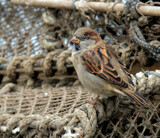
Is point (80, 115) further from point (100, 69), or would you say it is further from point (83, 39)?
point (83, 39)

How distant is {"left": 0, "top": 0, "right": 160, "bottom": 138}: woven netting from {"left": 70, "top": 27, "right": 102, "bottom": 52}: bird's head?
36 centimetres

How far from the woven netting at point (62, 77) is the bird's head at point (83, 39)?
36 centimetres

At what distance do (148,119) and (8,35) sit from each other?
7.34 feet

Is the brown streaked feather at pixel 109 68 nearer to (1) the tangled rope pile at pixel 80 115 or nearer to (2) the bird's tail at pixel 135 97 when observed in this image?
(2) the bird's tail at pixel 135 97

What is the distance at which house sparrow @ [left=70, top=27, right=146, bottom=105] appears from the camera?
2.09 metres

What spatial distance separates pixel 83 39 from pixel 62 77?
0.77 metres

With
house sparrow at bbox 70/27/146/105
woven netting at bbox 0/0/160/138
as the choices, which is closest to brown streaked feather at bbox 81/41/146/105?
house sparrow at bbox 70/27/146/105

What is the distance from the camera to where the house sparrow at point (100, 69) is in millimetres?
2086

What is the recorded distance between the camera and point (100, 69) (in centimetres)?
216

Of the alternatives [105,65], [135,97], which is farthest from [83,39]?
[135,97]

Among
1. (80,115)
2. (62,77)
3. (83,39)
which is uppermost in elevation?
(83,39)

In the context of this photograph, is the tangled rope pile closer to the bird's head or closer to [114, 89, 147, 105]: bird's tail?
[114, 89, 147, 105]: bird's tail

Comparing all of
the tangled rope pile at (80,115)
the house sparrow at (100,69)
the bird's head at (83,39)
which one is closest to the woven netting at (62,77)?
the tangled rope pile at (80,115)

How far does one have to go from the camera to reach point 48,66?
2971mm
